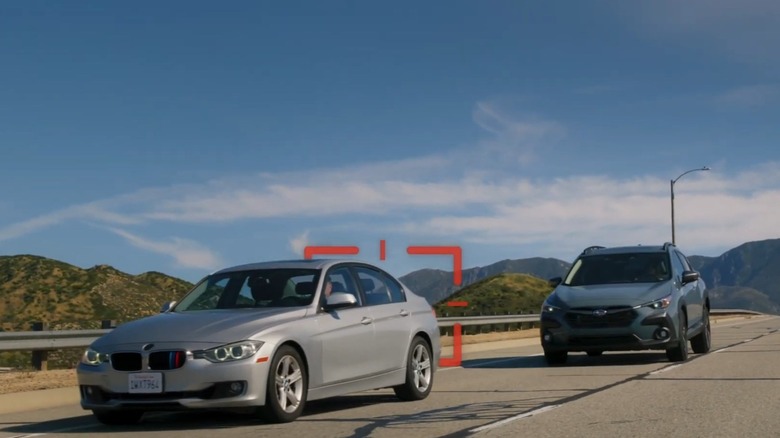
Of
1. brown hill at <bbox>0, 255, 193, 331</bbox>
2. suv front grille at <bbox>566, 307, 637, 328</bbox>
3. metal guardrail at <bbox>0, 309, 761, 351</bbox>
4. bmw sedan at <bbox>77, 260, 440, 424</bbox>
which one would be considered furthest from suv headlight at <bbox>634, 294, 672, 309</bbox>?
→ brown hill at <bbox>0, 255, 193, 331</bbox>

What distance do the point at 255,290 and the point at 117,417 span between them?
1.86 meters

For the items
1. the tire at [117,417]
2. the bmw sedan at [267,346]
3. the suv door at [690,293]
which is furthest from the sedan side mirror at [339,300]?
the suv door at [690,293]

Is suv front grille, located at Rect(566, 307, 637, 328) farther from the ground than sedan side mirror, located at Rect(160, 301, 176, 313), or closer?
closer

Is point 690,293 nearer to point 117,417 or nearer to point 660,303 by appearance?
point 660,303

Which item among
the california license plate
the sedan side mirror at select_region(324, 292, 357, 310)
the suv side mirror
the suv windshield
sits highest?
the suv windshield

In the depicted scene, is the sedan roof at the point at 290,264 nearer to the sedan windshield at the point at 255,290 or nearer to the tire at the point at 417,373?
the sedan windshield at the point at 255,290

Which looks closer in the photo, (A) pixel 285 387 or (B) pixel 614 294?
(A) pixel 285 387

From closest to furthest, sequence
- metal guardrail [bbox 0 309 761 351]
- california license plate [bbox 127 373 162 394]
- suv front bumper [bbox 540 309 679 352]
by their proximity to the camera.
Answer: california license plate [bbox 127 373 162 394]
metal guardrail [bbox 0 309 761 351]
suv front bumper [bbox 540 309 679 352]

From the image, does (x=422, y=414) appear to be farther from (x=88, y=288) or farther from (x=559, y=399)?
(x=88, y=288)

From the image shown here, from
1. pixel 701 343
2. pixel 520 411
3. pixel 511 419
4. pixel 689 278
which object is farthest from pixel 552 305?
pixel 511 419

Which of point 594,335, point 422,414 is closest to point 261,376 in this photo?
point 422,414

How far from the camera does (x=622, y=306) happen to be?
1617 cm

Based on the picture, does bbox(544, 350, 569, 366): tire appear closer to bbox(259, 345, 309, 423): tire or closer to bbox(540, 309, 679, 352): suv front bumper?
bbox(540, 309, 679, 352): suv front bumper

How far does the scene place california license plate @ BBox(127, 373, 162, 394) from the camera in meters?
8.88
